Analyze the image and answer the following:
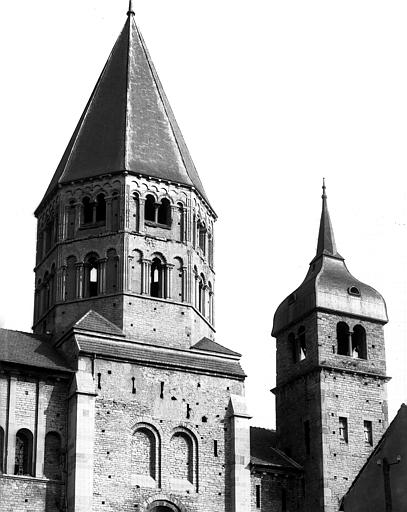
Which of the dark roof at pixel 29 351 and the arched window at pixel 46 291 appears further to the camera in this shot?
the arched window at pixel 46 291

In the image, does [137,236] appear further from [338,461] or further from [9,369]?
[338,461]

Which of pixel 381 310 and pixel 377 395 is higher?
pixel 381 310

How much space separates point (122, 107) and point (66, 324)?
1113cm

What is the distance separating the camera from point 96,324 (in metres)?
53.5

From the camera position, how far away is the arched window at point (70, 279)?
5591cm

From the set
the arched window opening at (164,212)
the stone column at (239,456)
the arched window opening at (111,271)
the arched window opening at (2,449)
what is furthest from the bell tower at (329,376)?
the arched window opening at (2,449)

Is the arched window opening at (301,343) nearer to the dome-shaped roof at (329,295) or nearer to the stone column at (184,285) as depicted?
the dome-shaped roof at (329,295)

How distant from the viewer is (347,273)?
6103 cm

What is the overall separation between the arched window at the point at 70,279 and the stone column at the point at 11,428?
20.2 feet

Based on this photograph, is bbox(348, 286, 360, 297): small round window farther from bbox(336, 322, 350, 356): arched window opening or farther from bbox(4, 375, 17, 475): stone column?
bbox(4, 375, 17, 475): stone column

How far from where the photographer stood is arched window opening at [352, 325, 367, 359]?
194ft

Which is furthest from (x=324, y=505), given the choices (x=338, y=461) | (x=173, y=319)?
(x=173, y=319)

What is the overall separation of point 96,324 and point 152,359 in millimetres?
2771

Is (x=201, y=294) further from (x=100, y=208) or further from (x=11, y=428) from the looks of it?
(x=11, y=428)
